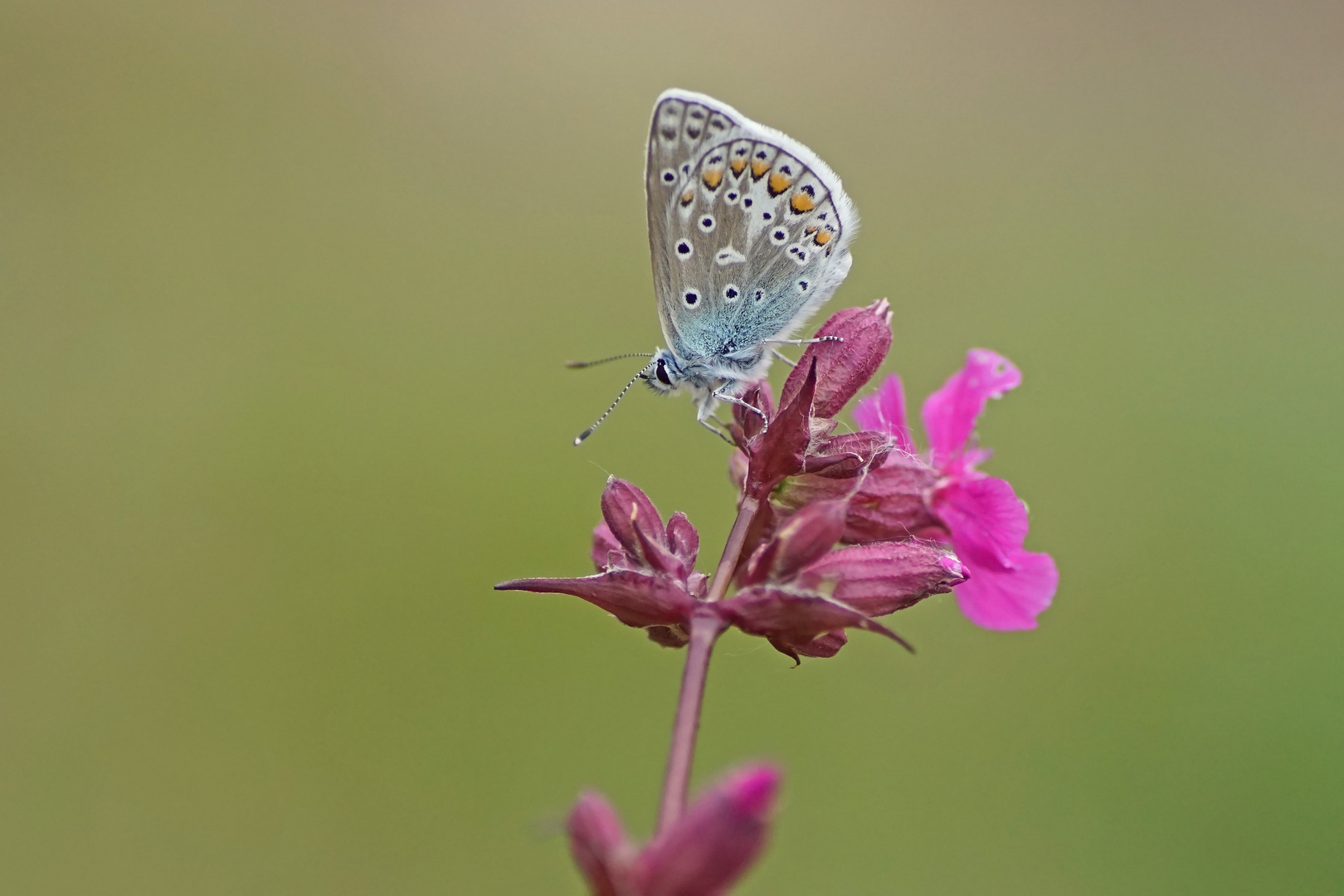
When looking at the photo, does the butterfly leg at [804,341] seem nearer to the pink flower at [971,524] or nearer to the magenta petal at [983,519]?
the pink flower at [971,524]

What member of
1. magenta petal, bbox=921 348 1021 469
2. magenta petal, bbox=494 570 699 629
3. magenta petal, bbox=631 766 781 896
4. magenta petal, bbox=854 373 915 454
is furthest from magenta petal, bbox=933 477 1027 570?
magenta petal, bbox=631 766 781 896

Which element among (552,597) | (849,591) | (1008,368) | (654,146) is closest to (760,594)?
(849,591)

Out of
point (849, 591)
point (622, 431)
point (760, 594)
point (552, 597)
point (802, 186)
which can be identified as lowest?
point (552, 597)

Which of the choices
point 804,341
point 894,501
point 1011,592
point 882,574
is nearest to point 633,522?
point 882,574

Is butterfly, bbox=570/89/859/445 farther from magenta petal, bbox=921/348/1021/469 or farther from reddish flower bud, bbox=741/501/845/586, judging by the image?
reddish flower bud, bbox=741/501/845/586

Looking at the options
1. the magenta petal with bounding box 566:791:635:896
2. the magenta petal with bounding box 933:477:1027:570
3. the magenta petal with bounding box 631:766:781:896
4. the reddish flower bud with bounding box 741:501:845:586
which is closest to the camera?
the magenta petal with bounding box 631:766:781:896

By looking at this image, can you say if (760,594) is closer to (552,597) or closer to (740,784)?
(740,784)

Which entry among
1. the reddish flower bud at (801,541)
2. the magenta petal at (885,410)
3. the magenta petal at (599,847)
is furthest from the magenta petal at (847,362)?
the magenta petal at (599,847)
